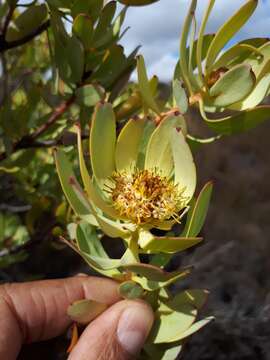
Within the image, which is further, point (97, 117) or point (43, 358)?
point (43, 358)

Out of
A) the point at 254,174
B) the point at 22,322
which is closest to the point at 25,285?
the point at 22,322

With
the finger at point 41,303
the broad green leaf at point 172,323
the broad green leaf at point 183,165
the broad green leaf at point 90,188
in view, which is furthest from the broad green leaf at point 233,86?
the finger at point 41,303

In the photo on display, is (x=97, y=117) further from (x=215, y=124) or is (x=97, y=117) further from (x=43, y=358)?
(x=43, y=358)

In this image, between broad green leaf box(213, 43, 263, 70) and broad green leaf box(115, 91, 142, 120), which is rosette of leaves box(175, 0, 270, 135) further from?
broad green leaf box(115, 91, 142, 120)

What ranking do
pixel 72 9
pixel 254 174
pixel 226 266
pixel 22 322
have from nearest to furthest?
pixel 72 9
pixel 22 322
pixel 226 266
pixel 254 174

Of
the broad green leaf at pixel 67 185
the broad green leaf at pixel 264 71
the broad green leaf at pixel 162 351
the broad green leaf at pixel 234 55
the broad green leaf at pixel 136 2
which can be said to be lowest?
the broad green leaf at pixel 162 351

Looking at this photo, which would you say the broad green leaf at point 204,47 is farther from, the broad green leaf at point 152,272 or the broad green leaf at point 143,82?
the broad green leaf at point 152,272
